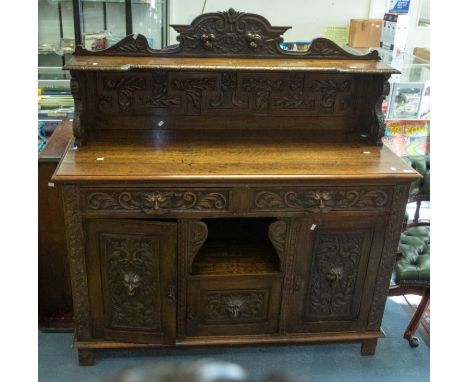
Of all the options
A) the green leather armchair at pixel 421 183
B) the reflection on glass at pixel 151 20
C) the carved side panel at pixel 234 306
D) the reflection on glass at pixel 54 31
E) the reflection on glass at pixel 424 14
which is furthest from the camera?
the reflection on glass at pixel 424 14

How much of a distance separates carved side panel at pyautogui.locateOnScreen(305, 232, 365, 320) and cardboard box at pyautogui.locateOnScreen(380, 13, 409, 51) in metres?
1.39

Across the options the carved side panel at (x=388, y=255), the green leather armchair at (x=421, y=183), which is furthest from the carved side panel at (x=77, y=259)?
the green leather armchair at (x=421, y=183)

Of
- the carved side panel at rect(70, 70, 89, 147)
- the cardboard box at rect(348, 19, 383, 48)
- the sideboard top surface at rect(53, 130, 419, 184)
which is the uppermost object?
the cardboard box at rect(348, 19, 383, 48)

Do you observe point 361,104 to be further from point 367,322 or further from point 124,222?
point 124,222

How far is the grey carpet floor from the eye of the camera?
1.60m

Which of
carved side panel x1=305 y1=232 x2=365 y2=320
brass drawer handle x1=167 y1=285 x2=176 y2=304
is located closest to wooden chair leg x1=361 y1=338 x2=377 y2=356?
carved side panel x1=305 y1=232 x2=365 y2=320

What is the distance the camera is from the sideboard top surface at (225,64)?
4.59 feet

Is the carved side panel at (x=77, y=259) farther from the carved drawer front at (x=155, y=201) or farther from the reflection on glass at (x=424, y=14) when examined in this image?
the reflection on glass at (x=424, y=14)

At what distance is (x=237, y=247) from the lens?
167cm

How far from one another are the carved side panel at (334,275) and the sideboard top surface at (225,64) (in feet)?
1.68

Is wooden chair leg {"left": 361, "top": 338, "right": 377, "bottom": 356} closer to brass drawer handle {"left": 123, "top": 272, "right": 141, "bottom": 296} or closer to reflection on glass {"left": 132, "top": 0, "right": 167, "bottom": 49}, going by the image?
brass drawer handle {"left": 123, "top": 272, "right": 141, "bottom": 296}

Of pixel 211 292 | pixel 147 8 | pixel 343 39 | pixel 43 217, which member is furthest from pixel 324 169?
pixel 343 39

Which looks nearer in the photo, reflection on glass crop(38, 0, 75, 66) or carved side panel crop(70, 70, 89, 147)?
carved side panel crop(70, 70, 89, 147)

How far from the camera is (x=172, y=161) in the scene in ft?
4.67
